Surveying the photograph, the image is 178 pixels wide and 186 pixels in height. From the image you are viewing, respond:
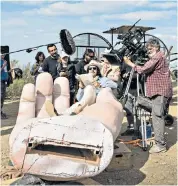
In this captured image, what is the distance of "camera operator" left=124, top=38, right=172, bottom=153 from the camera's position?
5746 millimetres

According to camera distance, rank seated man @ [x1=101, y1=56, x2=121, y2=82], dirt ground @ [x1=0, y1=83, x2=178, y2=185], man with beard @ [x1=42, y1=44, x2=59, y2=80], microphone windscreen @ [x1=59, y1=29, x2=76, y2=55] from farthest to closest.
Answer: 1. man with beard @ [x1=42, y1=44, x2=59, y2=80]
2. seated man @ [x1=101, y1=56, x2=121, y2=82]
3. microphone windscreen @ [x1=59, y1=29, x2=76, y2=55]
4. dirt ground @ [x1=0, y1=83, x2=178, y2=185]

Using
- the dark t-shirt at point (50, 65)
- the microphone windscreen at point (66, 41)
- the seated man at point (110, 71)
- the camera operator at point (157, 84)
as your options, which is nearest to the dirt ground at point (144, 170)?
the camera operator at point (157, 84)

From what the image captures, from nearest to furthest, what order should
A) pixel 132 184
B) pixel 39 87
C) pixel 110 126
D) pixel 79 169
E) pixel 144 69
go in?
pixel 79 169 < pixel 110 126 < pixel 132 184 < pixel 39 87 < pixel 144 69

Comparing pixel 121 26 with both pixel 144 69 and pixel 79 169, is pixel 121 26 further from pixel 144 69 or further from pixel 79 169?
pixel 79 169

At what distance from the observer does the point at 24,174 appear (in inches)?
157

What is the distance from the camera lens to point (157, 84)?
5793 millimetres

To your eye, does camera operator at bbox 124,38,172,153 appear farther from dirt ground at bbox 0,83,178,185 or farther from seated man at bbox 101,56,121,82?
seated man at bbox 101,56,121,82

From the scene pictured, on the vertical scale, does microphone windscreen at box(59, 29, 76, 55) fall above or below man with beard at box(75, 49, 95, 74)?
above

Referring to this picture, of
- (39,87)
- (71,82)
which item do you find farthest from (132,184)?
(71,82)

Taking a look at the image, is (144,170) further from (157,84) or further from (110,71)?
(110,71)

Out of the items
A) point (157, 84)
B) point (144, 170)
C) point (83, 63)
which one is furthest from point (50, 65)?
point (144, 170)

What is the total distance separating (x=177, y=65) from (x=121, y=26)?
24.4ft

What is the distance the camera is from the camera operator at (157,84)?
5746mm

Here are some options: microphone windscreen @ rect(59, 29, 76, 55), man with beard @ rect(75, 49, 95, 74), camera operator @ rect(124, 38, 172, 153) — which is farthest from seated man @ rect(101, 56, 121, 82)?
microphone windscreen @ rect(59, 29, 76, 55)
